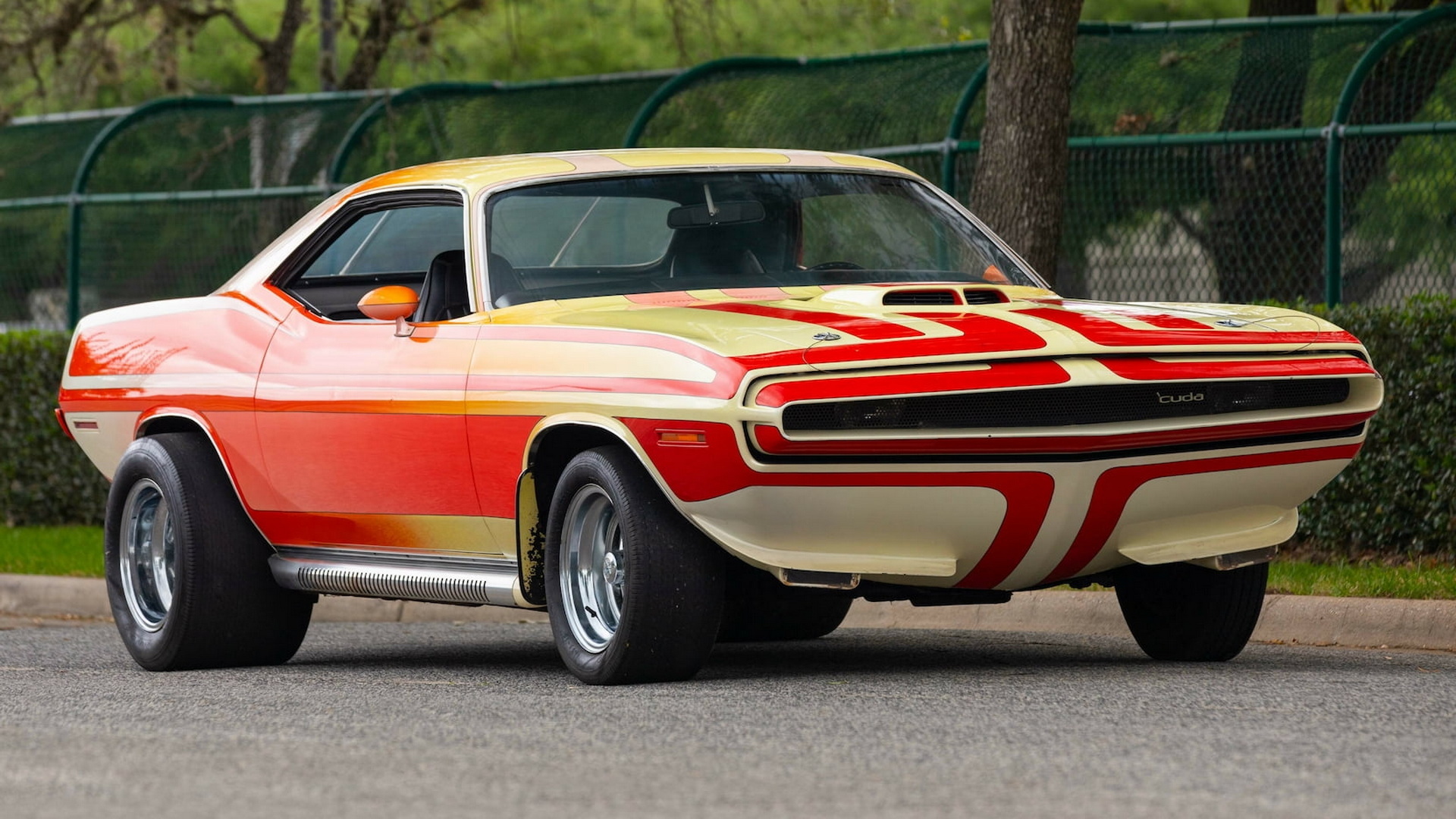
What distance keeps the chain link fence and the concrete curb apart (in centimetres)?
293

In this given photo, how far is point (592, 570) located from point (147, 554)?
2422mm

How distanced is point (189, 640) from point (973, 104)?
6458 millimetres

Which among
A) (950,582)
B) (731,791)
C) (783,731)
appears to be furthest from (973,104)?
(731,791)

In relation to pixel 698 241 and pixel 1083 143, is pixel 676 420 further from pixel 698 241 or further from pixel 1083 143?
pixel 1083 143

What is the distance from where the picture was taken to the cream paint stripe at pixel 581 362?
626 cm

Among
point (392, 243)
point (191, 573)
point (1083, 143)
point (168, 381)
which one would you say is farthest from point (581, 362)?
point (1083, 143)

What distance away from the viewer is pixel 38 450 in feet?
47.8

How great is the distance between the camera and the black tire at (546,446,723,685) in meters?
6.38

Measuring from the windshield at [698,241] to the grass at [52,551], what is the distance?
455 centimetres

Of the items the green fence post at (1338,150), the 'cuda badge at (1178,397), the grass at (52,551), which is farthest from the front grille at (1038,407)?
the grass at (52,551)

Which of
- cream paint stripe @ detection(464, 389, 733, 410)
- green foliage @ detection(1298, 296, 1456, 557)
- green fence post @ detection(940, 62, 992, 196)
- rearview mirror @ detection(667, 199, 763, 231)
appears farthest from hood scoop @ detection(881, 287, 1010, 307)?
green fence post @ detection(940, 62, 992, 196)

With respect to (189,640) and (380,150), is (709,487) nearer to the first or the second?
(189,640)

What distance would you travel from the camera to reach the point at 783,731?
568cm

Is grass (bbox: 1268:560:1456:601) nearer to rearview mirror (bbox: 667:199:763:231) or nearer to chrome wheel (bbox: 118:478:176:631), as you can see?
rearview mirror (bbox: 667:199:763:231)
